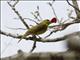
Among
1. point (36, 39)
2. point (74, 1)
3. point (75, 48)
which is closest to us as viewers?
point (75, 48)

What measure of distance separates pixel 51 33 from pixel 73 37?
16cm

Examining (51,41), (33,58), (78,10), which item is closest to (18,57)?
(33,58)

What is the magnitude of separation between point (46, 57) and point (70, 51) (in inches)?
2.2

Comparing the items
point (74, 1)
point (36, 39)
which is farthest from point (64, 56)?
point (74, 1)

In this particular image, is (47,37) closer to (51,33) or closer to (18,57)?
(51,33)

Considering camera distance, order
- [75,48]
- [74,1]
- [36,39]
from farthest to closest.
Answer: [74,1], [36,39], [75,48]

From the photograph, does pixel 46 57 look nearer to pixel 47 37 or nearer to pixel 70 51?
pixel 70 51

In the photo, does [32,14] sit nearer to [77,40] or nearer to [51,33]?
[51,33]

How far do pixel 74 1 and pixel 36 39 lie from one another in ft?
0.65

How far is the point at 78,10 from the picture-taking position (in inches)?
24.6

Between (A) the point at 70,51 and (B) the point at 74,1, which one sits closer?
(A) the point at 70,51

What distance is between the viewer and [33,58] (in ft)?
1.56

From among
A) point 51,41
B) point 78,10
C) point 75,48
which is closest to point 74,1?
point 78,10

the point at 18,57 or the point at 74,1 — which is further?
the point at 74,1
